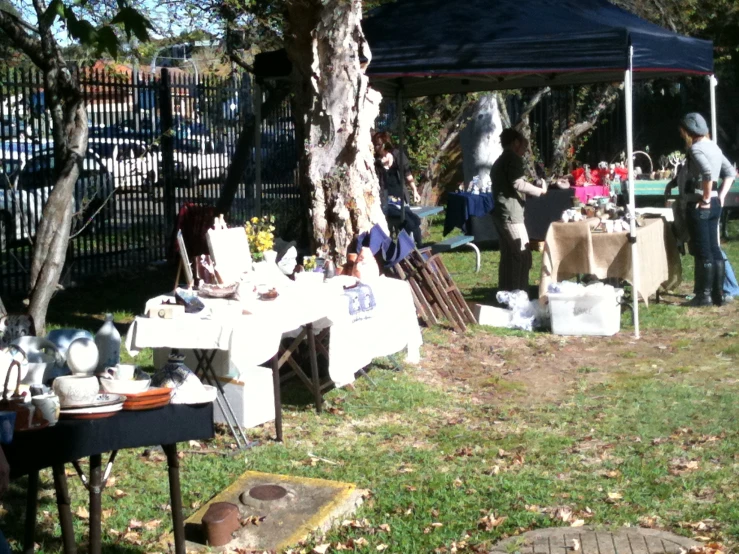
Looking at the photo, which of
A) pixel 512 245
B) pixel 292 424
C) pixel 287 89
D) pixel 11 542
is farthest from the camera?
pixel 287 89

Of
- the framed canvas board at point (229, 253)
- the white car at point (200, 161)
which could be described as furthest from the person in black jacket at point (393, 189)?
the framed canvas board at point (229, 253)

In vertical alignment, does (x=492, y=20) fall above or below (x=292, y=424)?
above

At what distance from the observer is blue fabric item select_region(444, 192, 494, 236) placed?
1363 cm

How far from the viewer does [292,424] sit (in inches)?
258

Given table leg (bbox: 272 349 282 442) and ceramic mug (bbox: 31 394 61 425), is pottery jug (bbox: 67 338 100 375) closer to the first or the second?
ceramic mug (bbox: 31 394 61 425)

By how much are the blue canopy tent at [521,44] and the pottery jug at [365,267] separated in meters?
2.48

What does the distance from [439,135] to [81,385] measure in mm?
14128

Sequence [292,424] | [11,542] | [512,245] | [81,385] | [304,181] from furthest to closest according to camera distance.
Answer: [512,245]
[304,181]
[292,424]
[11,542]
[81,385]

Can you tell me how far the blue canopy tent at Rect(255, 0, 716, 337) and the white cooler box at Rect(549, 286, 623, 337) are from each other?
8.4 inches

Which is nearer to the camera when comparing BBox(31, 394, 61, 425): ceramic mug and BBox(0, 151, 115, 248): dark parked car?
BBox(31, 394, 61, 425): ceramic mug

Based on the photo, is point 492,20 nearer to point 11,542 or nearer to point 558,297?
point 558,297

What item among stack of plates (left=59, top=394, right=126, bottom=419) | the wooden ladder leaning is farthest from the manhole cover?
the wooden ladder leaning

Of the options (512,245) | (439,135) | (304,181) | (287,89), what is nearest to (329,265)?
(304,181)

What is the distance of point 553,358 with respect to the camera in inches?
329
